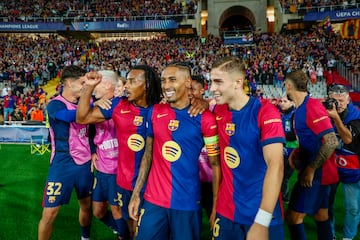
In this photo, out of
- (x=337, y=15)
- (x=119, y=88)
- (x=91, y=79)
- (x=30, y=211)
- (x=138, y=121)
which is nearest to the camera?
(x=91, y=79)

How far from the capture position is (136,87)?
336cm

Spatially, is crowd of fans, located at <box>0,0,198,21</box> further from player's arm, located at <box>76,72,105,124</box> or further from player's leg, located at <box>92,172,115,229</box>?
player's arm, located at <box>76,72,105,124</box>

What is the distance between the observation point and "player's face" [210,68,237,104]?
256 centimetres

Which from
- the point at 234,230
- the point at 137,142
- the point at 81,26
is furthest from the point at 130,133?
the point at 81,26

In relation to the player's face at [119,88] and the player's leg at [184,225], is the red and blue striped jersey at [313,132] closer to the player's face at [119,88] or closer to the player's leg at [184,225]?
the player's leg at [184,225]

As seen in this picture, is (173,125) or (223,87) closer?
(223,87)

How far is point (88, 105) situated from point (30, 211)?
142 inches

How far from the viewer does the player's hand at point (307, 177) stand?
11.3 feet

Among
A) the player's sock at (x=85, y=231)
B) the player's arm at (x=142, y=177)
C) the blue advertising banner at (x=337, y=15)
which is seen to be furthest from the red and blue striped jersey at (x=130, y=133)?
the blue advertising banner at (x=337, y=15)

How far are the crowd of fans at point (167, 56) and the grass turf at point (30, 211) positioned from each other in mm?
9228

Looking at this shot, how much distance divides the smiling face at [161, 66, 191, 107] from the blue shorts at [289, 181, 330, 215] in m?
1.70

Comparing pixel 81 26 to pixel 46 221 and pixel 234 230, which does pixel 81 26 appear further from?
pixel 234 230

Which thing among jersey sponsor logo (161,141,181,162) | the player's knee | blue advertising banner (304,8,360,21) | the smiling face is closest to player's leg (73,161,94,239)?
jersey sponsor logo (161,141,181,162)

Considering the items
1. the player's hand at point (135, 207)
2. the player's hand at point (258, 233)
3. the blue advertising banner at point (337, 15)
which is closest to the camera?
the player's hand at point (258, 233)
